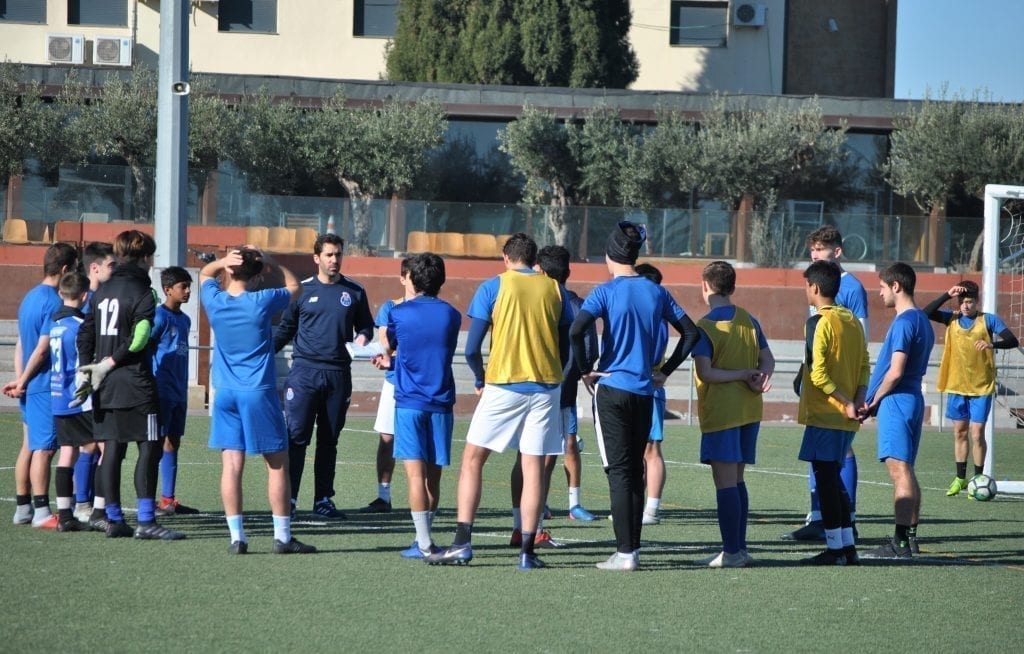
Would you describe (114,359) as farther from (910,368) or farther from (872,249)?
(872,249)

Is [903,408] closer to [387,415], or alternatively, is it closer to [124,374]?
[387,415]

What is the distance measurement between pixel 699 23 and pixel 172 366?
4200cm

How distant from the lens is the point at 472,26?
142 ft

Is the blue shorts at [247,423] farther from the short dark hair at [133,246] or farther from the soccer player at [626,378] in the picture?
the soccer player at [626,378]

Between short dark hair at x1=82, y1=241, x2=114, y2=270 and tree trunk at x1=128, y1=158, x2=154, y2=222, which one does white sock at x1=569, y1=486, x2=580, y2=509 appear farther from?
tree trunk at x1=128, y1=158, x2=154, y2=222

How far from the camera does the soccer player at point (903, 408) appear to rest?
857 cm

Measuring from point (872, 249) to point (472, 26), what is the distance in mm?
17500

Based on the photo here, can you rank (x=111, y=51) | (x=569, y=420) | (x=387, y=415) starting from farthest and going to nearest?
(x=111, y=51) < (x=387, y=415) < (x=569, y=420)

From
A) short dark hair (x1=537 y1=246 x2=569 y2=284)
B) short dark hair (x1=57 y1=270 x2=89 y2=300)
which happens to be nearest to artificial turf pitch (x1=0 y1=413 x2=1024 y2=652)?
short dark hair (x1=57 y1=270 x2=89 y2=300)

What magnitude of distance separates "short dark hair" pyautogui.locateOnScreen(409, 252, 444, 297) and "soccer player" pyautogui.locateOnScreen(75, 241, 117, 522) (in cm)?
216

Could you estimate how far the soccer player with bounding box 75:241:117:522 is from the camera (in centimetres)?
892

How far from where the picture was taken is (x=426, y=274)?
8211 millimetres

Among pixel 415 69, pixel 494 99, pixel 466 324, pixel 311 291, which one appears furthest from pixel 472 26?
pixel 311 291

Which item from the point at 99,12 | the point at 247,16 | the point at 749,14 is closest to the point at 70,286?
the point at 247,16
